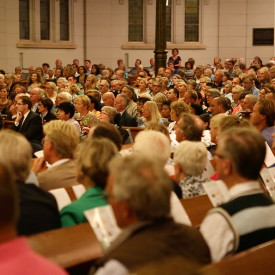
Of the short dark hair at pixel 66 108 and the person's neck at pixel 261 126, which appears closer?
the person's neck at pixel 261 126

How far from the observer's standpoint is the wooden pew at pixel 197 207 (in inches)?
153

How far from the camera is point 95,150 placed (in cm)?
388

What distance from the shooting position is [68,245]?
3.28m

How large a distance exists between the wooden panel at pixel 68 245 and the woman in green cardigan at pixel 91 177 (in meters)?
0.20

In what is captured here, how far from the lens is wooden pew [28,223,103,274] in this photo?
3.12 metres

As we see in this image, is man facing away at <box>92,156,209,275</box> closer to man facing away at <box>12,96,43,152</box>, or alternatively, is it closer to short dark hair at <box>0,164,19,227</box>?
short dark hair at <box>0,164,19,227</box>

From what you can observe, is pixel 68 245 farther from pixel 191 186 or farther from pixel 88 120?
pixel 88 120

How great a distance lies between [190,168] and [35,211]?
1384 mm

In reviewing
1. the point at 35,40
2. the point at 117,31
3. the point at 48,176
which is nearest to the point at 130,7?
the point at 117,31

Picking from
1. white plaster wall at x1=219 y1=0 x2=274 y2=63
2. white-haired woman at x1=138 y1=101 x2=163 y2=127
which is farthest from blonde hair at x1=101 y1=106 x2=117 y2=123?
white plaster wall at x1=219 y1=0 x2=274 y2=63

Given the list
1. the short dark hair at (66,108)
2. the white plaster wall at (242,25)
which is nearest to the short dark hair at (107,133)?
the short dark hair at (66,108)

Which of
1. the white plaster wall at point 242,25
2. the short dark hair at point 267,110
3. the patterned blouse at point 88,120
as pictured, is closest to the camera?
the short dark hair at point 267,110

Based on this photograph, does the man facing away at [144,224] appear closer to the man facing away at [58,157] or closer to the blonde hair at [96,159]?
the blonde hair at [96,159]

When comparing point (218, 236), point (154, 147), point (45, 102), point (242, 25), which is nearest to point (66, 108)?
point (45, 102)
